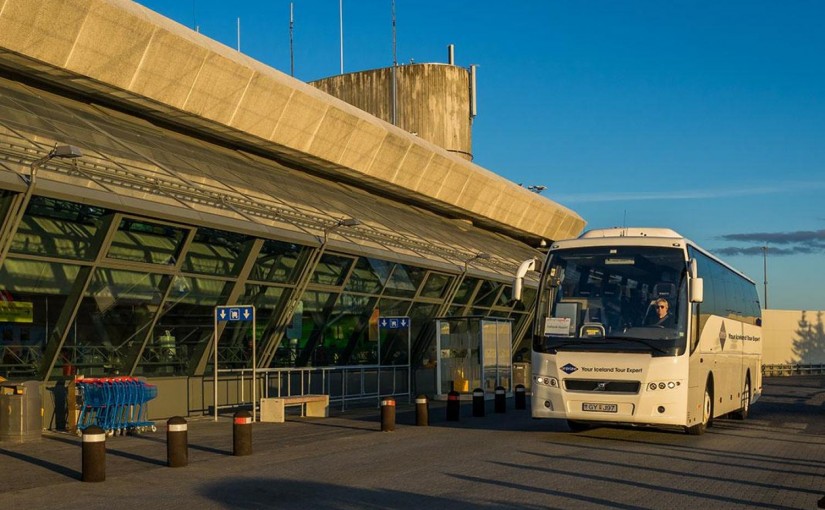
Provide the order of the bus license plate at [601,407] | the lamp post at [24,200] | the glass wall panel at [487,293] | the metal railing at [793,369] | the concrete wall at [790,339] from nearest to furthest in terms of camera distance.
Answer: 1. the lamp post at [24,200]
2. the bus license plate at [601,407]
3. the glass wall panel at [487,293]
4. the metal railing at [793,369]
5. the concrete wall at [790,339]

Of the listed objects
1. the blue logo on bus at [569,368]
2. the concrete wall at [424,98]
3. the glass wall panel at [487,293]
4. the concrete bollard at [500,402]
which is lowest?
the concrete bollard at [500,402]

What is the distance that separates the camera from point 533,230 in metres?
53.3

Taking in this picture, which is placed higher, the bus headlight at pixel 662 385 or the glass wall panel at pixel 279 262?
the glass wall panel at pixel 279 262

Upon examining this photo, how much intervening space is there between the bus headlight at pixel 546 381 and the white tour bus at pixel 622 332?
2 cm

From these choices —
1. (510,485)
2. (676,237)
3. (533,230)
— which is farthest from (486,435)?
(533,230)

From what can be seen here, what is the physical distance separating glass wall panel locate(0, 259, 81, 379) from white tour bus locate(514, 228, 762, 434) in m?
8.44

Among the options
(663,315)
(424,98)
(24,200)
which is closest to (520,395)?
(663,315)

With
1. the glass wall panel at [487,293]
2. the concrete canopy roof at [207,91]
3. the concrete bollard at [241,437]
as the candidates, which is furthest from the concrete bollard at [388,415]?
the glass wall panel at [487,293]

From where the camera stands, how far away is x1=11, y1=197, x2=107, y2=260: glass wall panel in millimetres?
18391

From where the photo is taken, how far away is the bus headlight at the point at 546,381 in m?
18.2

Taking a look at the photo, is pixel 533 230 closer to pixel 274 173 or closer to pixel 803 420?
pixel 274 173

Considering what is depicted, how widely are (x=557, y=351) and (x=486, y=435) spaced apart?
265 centimetres

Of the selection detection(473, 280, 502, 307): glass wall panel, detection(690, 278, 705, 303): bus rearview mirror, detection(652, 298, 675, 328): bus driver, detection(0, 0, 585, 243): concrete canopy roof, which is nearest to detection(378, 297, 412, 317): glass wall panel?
detection(0, 0, 585, 243): concrete canopy roof

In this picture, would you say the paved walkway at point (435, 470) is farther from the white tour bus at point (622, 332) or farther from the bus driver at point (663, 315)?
the bus driver at point (663, 315)
